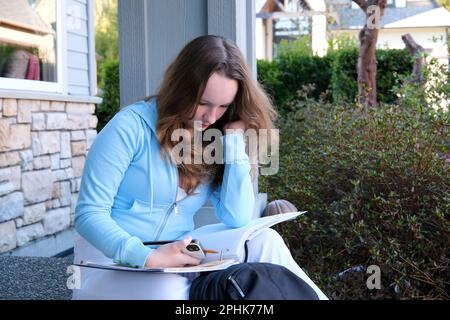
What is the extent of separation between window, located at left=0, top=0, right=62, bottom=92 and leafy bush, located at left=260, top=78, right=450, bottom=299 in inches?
95.4

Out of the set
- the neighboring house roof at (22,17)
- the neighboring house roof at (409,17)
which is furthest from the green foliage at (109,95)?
the neighboring house roof at (409,17)

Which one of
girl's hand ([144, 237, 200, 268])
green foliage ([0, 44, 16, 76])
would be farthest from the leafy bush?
green foliage ([0, 44, 16, 76])

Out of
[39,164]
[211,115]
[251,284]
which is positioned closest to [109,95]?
[39,164]

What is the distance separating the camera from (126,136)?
2.01m

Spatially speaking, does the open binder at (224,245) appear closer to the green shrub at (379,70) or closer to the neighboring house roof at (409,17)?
the green shrub at (379,70)

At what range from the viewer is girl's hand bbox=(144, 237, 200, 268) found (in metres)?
1.80

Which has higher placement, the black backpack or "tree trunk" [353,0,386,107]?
"tree trunk" [353,0,386,107]

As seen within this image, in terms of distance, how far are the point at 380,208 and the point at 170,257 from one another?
159 centimetres

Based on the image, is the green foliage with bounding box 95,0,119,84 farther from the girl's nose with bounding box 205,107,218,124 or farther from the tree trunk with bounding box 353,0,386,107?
the girl's nose with bounding box 205,107,218,124

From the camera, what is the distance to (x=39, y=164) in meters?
5.18

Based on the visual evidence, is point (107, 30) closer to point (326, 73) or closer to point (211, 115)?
point (326, 73)

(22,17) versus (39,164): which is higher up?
(22,17)

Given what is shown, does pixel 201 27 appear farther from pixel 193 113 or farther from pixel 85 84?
pixel 85 84
